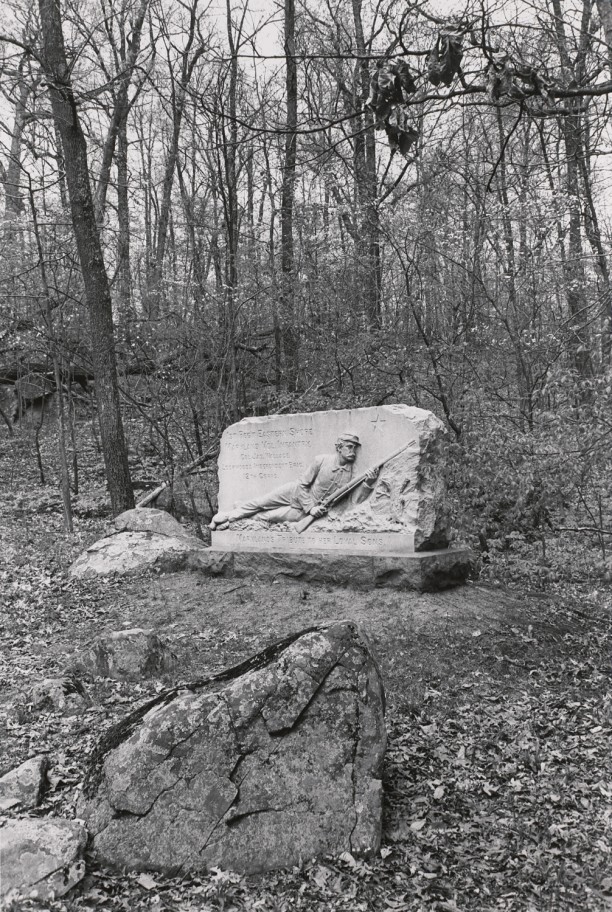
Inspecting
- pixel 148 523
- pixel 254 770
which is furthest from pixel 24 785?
pixel 148 523

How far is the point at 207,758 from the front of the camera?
336 cm

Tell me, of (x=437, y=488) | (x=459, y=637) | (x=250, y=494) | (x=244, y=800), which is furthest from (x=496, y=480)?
(x=244, y=800)

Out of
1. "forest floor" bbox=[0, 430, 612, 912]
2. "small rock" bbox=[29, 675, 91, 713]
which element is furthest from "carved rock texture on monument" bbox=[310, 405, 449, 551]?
"small rock" bbox=[29, 675, 91, 713]

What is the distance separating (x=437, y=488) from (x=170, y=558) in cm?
372

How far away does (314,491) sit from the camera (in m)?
8.30

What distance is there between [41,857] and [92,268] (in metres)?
10.4

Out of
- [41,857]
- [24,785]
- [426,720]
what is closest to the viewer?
[41,857]

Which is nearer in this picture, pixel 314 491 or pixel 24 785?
pixel 24 785

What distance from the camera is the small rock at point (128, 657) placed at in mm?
5605

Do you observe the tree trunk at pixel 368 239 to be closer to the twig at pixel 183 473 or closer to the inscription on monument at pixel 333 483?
the inscription on monument at pixel 333 483

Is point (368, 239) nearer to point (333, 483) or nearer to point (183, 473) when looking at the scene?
point (333, 483)

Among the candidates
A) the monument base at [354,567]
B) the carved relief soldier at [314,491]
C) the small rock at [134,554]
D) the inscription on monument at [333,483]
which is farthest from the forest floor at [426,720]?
the carved relief soldier at [314,491]

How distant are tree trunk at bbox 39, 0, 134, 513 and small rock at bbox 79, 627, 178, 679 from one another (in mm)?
6427

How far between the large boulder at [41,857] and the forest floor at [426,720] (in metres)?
0.06
